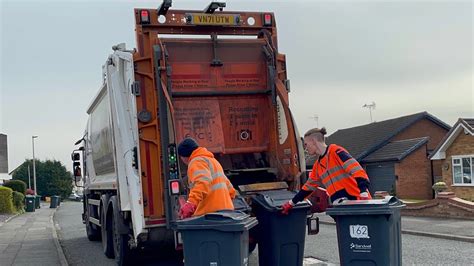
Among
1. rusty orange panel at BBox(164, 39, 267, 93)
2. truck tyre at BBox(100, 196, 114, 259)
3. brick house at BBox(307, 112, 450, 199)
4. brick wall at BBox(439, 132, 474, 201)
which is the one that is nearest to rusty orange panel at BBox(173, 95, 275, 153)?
rusty orange panel at BBox(164, 39, 267, 93)

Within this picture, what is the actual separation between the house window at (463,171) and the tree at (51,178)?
50630mm

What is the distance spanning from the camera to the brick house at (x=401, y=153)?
1151 inches

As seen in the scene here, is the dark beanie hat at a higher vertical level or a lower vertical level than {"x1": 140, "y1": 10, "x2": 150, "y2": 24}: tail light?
lower

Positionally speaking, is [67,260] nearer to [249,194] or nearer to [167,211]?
[167,211]

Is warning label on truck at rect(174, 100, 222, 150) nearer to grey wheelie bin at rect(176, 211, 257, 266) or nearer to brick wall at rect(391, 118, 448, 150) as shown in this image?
grey wheelie bin at rect(176, 211, 257, 266)

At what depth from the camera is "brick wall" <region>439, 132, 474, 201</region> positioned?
23.6 meters

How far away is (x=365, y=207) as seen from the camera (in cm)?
538

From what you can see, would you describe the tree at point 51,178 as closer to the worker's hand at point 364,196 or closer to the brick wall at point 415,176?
the brick wall at point 415,176

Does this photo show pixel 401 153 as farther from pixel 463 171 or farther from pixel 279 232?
pixel 279 232

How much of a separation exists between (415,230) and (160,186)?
7499mm

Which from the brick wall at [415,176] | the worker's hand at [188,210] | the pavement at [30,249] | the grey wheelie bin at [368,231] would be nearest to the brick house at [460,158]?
the brick wall at [415,176]

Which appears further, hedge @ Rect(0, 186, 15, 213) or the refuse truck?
hedge @ Rect(0, 186, 15, 213)

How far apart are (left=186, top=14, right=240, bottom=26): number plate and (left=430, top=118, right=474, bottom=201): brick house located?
57.5 ft

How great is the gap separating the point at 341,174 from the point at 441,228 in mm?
8060
